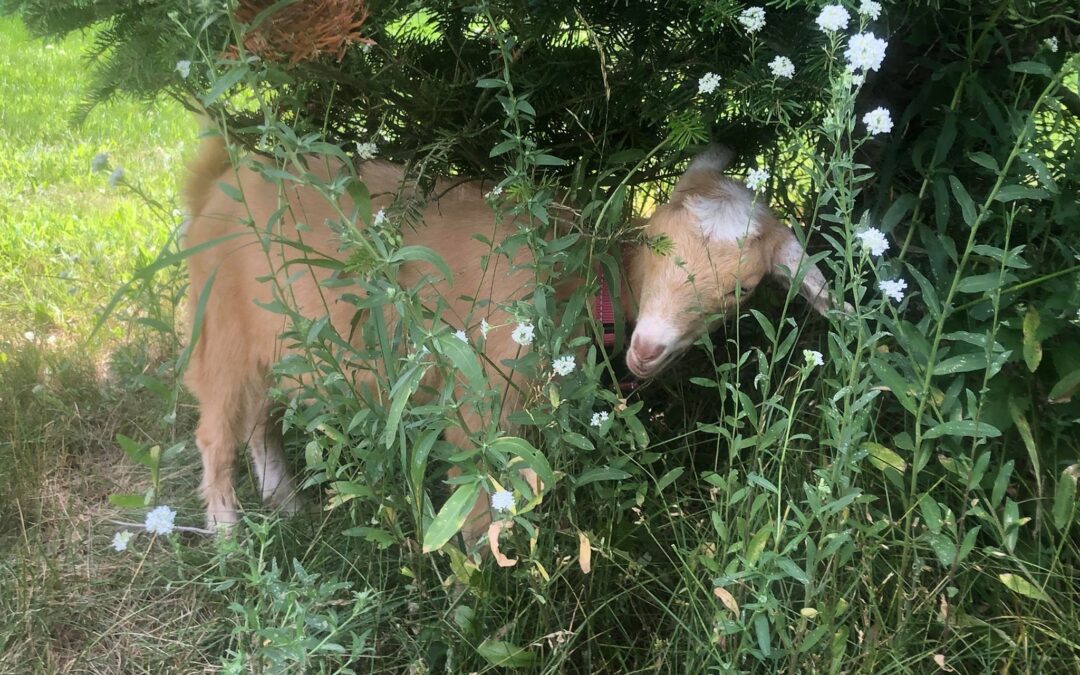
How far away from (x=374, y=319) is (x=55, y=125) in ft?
16.1

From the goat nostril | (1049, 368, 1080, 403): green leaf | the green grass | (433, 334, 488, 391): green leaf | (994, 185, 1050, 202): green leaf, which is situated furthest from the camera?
the green grass

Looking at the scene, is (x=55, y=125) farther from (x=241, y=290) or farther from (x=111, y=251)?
(x=241, y=290)


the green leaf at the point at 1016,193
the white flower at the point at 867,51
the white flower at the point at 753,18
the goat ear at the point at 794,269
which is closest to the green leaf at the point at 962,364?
the green leaf at the point at 1016,193

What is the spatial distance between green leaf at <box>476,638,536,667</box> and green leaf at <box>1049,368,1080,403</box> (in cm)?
119

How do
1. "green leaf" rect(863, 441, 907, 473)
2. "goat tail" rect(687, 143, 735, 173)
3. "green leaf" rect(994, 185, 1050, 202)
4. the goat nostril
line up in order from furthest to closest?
"goat tail" rect(687, 143, 735, 173), the goat nostril, "green leaf" rect(863, 441, 907, 473), "green leaf" rect(994, 185, 1050, 202)

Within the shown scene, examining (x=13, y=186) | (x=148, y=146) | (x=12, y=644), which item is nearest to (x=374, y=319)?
(x=12, y=644)

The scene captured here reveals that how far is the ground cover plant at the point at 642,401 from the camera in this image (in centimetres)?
146

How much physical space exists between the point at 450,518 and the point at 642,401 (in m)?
0.67

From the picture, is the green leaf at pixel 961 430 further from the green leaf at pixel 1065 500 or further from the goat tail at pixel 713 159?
the goat tail at pixel 713 159

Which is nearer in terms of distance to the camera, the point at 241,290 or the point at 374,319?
the point at 374,319

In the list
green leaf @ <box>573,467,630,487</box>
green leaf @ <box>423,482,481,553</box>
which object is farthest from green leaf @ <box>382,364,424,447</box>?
green leaf @ <box>573,467,630,487</box>

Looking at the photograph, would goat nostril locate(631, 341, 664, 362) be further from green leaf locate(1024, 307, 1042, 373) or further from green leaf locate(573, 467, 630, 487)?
green leaf locate(1024, 307, 1042, 373)

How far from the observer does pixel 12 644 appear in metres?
1.96

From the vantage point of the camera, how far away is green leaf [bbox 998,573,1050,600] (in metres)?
1.60
